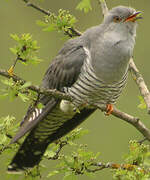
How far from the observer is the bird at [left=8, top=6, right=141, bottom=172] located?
2.94 meters

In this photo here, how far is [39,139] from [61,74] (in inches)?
18.1

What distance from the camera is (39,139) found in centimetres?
328

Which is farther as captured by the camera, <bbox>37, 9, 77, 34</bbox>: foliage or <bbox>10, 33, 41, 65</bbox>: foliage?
<bbox>37, 9, 77, 34</bbox>: foliage

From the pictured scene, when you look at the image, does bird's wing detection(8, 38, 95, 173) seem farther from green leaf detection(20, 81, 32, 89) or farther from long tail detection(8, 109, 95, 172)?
green leaf detection(20, 81, 32, 89)

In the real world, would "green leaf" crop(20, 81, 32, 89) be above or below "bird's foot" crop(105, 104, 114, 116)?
below

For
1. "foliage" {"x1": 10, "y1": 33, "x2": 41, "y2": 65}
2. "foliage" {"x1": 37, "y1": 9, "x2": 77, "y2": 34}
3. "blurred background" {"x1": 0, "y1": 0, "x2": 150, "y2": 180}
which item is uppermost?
"blurred background" {"x1": 0, "y1": 0, "x2": 150, "y2": 180}

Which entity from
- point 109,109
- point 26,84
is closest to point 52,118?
point 109,109

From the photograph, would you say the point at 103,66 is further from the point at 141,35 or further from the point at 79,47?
the point at 141,35

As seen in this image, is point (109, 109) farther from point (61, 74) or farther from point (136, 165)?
point (136, 165)

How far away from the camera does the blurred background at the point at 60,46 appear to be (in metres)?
5.23

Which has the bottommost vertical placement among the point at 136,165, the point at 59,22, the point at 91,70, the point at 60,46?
the point at 136,165

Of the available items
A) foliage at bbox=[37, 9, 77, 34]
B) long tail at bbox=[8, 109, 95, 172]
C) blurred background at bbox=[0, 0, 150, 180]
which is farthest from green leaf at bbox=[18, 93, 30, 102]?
blurred background at bbox=[0, 0, 150, 180]

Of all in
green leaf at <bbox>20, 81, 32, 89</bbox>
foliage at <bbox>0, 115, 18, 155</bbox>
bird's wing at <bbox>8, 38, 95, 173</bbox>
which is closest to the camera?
green leaf at <bbox>20, 81, 32, 89</bbox>

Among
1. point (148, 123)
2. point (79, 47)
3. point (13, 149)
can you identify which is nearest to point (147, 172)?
point (13, 149)
